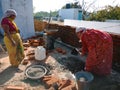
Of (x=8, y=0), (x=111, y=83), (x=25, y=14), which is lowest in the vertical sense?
(x=111, y=83)

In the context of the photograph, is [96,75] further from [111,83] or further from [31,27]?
[31,27]

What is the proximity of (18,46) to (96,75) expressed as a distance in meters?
2.57

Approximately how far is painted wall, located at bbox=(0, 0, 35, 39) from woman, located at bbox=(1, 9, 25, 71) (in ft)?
19.4

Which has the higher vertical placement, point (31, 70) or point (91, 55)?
point (91, 55)

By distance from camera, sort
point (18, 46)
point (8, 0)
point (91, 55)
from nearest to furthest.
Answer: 1. point (91, 55)
2. point (18, 46)
3. point (8, 0)

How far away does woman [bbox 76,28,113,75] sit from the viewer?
15.3 feet

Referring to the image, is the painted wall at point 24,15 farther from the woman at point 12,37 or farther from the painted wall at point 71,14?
the painted wall at point 71,14

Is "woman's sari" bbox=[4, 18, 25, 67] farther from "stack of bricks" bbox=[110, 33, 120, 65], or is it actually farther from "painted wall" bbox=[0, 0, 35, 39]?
"painted wall" bbox=[0, 0, 35, 39]

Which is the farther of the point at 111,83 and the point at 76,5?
the point at 76,5

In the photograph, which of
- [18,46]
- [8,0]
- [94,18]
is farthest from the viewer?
[94,18]

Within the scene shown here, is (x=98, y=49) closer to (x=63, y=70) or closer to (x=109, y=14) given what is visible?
(x=63, y=70)

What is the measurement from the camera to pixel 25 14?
475 inches

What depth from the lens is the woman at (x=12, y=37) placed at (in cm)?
557

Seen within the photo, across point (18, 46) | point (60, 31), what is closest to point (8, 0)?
point (60, 31)
